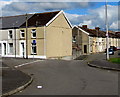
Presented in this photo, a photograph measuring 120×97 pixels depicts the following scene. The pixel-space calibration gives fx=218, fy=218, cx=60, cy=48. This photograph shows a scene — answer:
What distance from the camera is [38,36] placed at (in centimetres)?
3127

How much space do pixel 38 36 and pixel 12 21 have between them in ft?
25.4

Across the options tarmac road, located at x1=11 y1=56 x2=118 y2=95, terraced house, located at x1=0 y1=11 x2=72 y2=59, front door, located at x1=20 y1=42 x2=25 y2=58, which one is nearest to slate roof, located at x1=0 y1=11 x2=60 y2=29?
terraced house, located at x1=0 y1=11 x2=72 y2=59

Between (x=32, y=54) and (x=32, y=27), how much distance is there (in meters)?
3.96

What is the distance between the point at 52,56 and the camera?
32188 millimetres

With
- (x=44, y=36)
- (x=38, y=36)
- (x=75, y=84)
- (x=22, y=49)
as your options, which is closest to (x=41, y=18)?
(x=38, y=36)

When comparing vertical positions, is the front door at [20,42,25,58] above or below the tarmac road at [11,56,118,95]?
above

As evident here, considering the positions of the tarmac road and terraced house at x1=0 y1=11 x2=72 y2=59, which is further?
terraced house at x1=0 y1=11 x2=72 y2=59

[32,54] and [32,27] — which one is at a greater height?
[32,27]

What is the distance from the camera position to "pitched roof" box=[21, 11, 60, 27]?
3180 centimetres

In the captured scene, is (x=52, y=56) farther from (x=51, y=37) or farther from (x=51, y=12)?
(x=51, y=12)

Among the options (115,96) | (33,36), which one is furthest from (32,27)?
(115,96)

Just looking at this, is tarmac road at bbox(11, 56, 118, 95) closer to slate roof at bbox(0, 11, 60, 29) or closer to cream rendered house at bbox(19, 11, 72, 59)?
cream rendered house at bbox(19, 11, 72, 59)

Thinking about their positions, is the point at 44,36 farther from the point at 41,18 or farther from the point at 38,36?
the point at 41,18

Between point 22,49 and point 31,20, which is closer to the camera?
point 22,49
